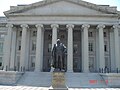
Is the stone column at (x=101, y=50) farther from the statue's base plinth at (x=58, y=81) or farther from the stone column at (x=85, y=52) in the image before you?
the statue's base plinth at (x=58, y=81)

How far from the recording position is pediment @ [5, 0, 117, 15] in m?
39.7

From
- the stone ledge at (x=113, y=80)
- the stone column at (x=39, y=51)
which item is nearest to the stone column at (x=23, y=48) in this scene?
the stone column at (x=39, y=51)

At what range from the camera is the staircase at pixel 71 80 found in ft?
87.0

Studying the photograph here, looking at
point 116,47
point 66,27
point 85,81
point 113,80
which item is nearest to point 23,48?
point 66,27

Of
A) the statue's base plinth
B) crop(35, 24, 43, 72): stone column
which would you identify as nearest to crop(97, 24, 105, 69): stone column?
crop(35, 24, 43, 72): stone column

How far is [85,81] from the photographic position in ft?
92.9

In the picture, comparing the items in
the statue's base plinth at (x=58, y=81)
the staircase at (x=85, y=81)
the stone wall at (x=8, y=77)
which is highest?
the statue's base plinth at (x=58, y=81)

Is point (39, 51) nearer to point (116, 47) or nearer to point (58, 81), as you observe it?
point (116, 47)

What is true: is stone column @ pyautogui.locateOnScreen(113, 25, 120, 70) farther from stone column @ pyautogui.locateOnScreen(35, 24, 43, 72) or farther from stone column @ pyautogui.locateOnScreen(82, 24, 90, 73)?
stone column @ pyautogui.locateOnScreen(35, 24, 43, 72)

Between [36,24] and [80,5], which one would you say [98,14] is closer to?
[80,5]

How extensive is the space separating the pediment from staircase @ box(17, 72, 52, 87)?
14674 millimetres

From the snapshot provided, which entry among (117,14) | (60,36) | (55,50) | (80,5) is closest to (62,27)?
(60,36)

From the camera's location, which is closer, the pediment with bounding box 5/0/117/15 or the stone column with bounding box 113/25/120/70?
the stone column with bounding box 113/25/120/70

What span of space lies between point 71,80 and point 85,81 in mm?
2177
